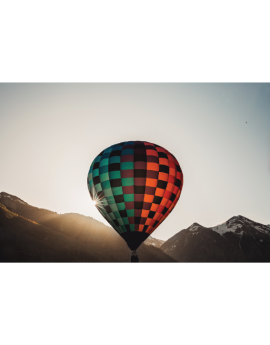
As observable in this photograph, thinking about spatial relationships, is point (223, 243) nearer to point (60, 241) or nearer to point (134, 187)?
point (60, 241)

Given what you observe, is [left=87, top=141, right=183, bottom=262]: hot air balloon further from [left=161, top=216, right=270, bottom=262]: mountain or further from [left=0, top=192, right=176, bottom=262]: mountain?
[left=161, top=216, right=270, bottom=262]: mountain

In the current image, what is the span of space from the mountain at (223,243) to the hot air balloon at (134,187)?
136223 mm

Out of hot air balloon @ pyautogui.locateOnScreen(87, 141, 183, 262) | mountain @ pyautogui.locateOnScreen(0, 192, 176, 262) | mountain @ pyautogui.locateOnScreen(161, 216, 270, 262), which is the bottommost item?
mountain @ pyautogui.locateOnScreen(161, 216, 270, 262)

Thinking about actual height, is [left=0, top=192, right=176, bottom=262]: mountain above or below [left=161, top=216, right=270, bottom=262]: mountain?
above

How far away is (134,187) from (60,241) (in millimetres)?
69274

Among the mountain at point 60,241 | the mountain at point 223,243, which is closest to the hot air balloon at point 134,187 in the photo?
the mountain at point 60,241

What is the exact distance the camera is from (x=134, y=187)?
12.8 metres

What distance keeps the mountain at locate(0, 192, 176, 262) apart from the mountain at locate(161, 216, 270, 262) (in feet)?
162

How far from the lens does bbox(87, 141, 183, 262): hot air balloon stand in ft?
42.2

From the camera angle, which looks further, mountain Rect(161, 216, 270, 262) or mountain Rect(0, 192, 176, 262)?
mountain Rect(161, 216, 270, 262)

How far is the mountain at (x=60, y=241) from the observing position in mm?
60822

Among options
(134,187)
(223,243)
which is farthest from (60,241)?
(223,243)

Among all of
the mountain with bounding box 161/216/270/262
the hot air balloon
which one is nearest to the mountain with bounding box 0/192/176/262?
the hot air balloon

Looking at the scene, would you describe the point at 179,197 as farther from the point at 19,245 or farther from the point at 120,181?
the point at 19,245
